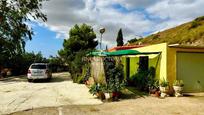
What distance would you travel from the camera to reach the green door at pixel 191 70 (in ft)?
57.8

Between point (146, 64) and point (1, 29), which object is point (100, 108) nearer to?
point (146, 64)

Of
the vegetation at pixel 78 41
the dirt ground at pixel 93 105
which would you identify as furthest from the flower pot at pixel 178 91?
the vegetation at pixel 78 41

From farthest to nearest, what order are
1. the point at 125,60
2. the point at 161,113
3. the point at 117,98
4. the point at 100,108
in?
the point at 125,60 → the point at 117,98 → the point at 100,108 → the point at 161,113

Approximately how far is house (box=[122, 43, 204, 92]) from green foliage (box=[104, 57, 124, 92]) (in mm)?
2331

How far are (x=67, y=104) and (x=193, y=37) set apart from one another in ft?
79.6

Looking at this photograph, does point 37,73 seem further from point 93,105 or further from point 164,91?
point 93,105

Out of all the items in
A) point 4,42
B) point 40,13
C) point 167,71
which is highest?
point 40,13

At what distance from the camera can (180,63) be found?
57.9ft

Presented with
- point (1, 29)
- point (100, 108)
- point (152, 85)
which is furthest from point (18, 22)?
point (100, 108)

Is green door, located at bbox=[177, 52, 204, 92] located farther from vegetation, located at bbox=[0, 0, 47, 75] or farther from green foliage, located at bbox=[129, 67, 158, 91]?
vegetation, located at bbox=[0, 0, 47, 75]

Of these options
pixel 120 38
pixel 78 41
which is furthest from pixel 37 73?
pixel 120 38

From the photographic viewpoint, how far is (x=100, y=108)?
43.4 feet

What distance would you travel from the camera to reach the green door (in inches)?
693

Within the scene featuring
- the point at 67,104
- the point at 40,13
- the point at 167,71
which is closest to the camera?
A: the point at 67,104
